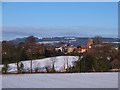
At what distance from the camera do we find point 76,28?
20.2 ft

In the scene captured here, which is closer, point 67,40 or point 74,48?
point 74,48

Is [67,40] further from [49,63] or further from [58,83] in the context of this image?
[58,83]

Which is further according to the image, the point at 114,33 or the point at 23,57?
the point at 23,57

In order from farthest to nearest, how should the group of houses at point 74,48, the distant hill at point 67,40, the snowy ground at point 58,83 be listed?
1. the group of houses at point 74,48
2. the distant hill at point 67,40
3. the snowy ground at point 58,83

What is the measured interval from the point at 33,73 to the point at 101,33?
5.57 ft

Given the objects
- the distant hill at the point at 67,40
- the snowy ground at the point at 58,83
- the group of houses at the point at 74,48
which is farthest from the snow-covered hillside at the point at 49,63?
the snowy ground at the point at 58,83

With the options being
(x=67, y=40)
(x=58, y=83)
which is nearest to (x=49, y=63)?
(x=67, y=40)

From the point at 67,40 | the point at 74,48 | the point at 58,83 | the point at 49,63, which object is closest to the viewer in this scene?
the point at 58,83

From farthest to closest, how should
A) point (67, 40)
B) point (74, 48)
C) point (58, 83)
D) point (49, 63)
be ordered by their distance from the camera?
point (49, 63), point (67, 40), point (74, 48), point (58, 83)

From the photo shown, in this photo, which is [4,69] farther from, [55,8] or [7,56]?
[55,8]

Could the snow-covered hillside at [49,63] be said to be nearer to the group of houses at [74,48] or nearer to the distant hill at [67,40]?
the group of houses at [74,48]

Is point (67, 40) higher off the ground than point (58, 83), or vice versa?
point (67, 40)

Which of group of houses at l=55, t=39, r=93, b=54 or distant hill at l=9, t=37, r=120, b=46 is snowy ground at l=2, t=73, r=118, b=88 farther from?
group of houses at l=55, t=39, r=93, b=54

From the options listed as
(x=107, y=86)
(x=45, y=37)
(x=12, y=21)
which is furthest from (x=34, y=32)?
(x=107, y=86)
